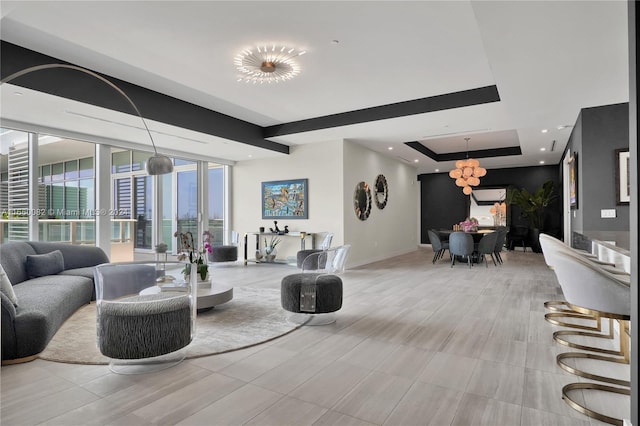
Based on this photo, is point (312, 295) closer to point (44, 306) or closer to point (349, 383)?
point (349, 383)

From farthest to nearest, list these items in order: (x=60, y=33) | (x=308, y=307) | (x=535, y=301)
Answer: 1. (x=535, y=301)
2. (x=308, y=307)
3. (x=60, y=33)

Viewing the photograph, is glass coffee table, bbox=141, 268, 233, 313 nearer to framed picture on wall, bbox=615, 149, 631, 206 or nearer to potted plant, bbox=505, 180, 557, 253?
framed picture on wall, bbox=615, 149, 631, 206

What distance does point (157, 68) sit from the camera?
420 centimetres

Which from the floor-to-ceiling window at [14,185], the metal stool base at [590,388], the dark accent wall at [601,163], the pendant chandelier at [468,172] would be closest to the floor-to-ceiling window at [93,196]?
the floor-to-ceiling window at [14,185]

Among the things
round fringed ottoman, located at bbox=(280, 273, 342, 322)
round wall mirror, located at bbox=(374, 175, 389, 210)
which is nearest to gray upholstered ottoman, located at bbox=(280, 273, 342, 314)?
round fringed ottoman, located at bbox=(280, 273, 342, 322)

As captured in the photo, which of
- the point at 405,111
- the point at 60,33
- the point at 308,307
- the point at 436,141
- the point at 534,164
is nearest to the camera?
the point at 60,33

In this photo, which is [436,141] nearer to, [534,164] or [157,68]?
[534,164]

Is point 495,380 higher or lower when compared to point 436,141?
lower

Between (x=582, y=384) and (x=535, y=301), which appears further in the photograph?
(x=535, y=301)

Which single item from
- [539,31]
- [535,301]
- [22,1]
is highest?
[22,1]

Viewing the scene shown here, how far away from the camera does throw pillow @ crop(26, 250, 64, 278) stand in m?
4.34

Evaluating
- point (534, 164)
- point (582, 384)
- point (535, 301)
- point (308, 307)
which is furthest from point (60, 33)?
point (534, 164)

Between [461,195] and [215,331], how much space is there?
10631mm

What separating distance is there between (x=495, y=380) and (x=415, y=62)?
327 cm
